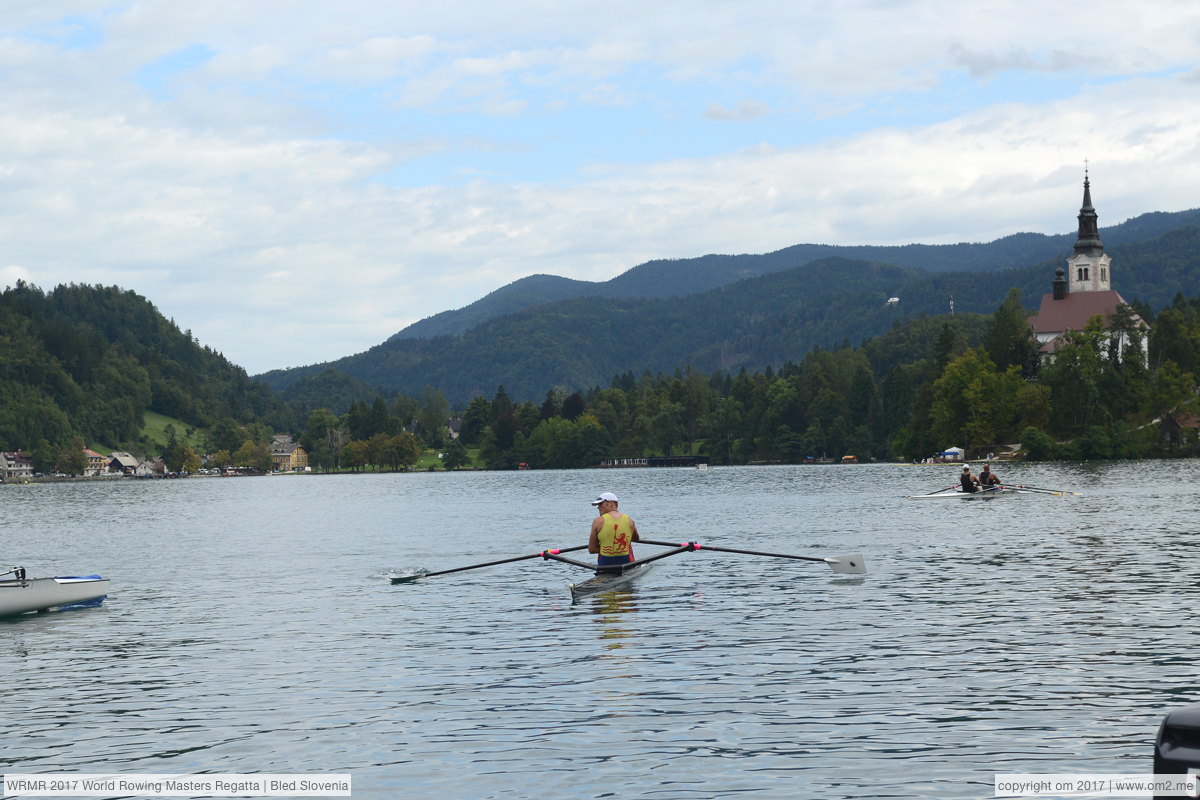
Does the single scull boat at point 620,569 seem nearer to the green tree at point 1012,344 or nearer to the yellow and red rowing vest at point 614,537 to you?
the yellow and red rowing vest at point 614,537

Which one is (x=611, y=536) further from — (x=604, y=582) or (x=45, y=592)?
(x=45, y=592)

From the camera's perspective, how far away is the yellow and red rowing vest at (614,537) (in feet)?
113

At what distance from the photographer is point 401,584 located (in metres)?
39.9

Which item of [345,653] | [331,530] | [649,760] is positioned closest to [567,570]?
Result: [345,653]

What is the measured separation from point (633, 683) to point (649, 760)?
5.21 m

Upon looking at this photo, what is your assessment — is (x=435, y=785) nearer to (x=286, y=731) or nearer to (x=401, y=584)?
(x=286, y=731)

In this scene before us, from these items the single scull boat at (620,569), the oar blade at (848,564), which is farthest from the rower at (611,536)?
the oar blade at (848,564)

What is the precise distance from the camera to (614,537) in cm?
3450

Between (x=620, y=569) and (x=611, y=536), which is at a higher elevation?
(x=611, y=536)

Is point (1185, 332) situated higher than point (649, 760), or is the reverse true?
point (1185, 332)

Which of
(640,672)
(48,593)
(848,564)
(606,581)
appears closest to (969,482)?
(848,564)

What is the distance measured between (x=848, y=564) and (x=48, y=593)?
72.5 ft

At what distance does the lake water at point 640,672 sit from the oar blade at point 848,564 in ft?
1.75

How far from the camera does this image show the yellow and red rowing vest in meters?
34.5
